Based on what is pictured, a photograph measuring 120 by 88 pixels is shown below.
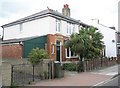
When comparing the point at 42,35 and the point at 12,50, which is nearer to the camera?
the point at 12,50

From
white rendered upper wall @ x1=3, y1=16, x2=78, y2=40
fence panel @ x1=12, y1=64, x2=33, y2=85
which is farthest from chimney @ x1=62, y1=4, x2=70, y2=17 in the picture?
fence panel @ x1=12, y1=64, x2=33, y2=85

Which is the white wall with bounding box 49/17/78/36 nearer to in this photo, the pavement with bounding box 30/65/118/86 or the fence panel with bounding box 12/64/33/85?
the pavement with bounding box 30/65/118/86

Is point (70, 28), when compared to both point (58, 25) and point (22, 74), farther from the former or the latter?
point (22, 74)

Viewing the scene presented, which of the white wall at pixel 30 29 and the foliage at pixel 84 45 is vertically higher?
the white wall at pixel 30 29

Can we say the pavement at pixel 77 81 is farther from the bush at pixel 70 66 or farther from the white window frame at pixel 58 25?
the white window frame at pixel 58 25

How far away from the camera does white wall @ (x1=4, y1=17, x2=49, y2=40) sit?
28.4 m

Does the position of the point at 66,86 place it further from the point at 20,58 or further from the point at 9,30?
the point at 9,30

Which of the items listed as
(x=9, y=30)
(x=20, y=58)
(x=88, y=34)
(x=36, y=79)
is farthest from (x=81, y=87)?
(x=9, y=30)

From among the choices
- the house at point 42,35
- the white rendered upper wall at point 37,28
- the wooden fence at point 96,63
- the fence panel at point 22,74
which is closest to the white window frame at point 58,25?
the house at point 42,35

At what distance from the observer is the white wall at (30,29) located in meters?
28.4

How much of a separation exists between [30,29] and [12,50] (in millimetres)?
4560

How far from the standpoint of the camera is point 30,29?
98.7 ft

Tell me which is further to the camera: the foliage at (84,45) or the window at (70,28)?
the window at (70,28)

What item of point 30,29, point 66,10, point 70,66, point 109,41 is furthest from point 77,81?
point 109,41
